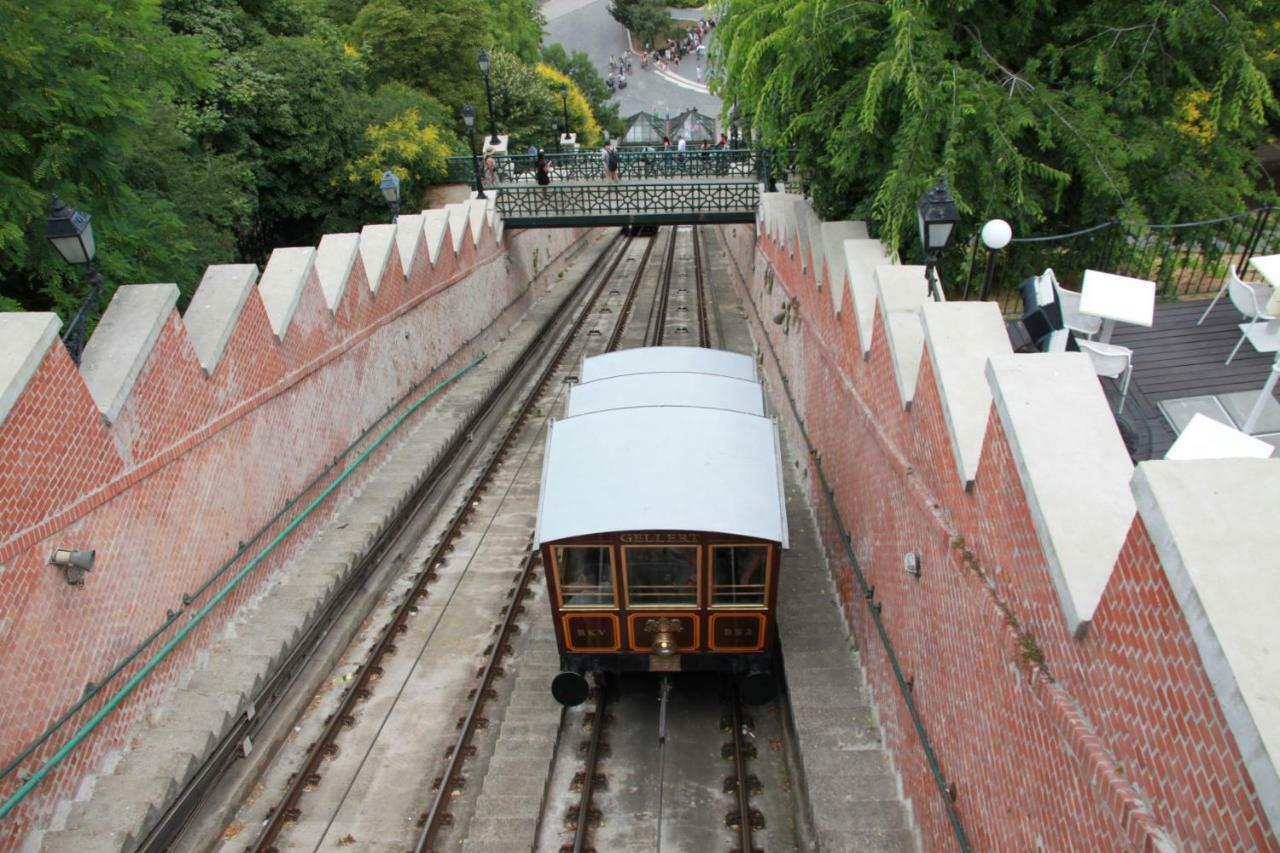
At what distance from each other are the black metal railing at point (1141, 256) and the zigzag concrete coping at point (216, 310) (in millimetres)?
8136

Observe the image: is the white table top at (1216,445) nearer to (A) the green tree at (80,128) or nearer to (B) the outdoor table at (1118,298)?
(B) the outdoor table at (1118,298)

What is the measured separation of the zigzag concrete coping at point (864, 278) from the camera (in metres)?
7.52

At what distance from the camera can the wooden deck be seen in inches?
243

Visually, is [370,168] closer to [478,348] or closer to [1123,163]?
[478,348]

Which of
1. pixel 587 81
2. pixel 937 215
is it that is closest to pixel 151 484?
pixel 937 215

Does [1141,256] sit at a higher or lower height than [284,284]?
higher

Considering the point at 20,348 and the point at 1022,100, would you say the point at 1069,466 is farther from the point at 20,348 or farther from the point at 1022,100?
the point at 20,348

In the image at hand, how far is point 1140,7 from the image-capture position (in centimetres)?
784

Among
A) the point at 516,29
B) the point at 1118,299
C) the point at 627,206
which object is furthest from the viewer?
the point at 516,29

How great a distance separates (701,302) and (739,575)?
17.9 meters

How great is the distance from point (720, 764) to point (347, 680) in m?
4.20

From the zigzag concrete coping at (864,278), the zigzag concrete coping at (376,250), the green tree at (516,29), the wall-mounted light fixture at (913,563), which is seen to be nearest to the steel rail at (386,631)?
the zigzag concrete coping at (376,250)

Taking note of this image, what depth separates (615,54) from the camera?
77688 millimetres

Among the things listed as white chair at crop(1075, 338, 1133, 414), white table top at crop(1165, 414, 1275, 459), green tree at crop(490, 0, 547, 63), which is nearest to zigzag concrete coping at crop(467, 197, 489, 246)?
white chair at crop(1075, 338, 1133, 414)
